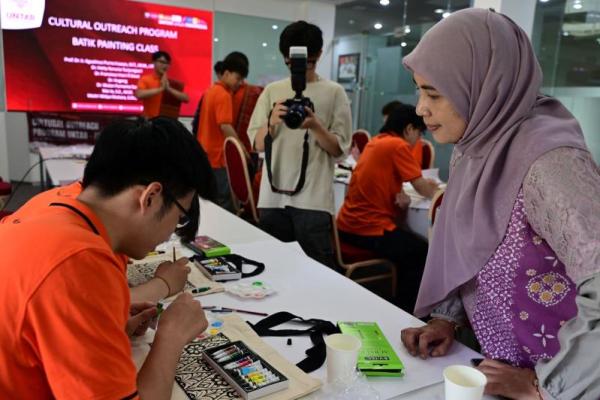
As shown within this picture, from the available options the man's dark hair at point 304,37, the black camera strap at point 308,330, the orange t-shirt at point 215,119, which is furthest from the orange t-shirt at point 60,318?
the orange t-shirt at point 215,119

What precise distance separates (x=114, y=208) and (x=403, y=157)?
2.09 metres

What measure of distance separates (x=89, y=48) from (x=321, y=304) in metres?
5.23

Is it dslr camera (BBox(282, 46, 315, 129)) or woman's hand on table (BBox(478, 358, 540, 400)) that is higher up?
dslr camera (BBox(282, 46, 315, 129))

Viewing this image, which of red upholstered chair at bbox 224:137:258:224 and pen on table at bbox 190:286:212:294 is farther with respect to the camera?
red upholstered chair at bbox 224:137:258:224

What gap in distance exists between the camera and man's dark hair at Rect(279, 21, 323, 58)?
2.18 meters

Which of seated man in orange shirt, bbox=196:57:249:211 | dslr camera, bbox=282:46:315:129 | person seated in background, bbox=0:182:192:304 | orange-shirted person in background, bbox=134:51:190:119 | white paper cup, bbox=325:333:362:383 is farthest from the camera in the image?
orange-shirted person in background, bbox=134:51:190:119

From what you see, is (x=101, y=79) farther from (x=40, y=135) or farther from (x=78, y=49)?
(x=40, y=135)

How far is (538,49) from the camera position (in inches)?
162

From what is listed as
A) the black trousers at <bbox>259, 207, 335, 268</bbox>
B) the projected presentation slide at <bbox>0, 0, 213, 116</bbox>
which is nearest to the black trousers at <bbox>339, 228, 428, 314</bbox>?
the black trousers at <bbox>259, 207, 335, 268</bbox>

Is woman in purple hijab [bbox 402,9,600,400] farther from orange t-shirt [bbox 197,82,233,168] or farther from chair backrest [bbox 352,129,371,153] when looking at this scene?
chair backrest [bbox 352,129,371,153]

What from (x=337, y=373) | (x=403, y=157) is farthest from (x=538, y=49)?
(x=337, y=373)

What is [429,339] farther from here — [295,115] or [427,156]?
[427,156]

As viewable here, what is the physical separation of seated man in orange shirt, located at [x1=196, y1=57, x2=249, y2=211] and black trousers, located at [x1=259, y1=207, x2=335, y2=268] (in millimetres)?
1215

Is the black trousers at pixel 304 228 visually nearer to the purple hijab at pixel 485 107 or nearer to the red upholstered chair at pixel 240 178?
the red upholstered chair at pixel 240 178
